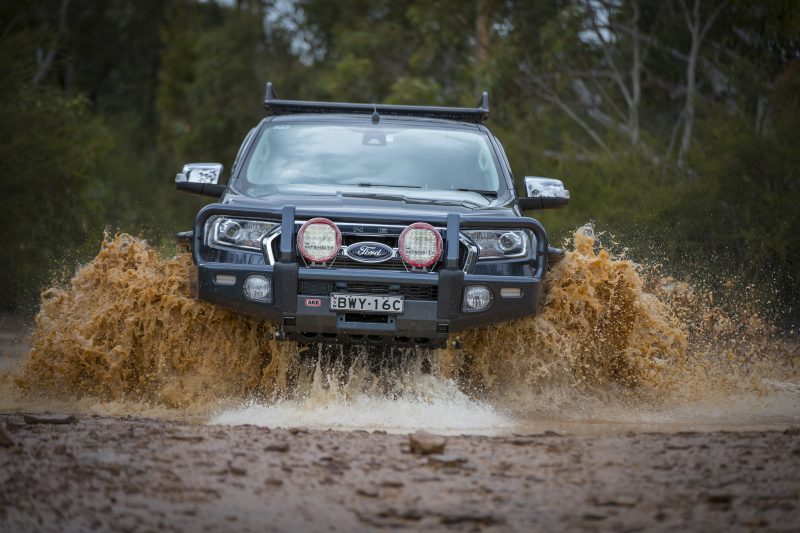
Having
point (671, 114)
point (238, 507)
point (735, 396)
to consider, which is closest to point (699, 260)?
point (735, 396)

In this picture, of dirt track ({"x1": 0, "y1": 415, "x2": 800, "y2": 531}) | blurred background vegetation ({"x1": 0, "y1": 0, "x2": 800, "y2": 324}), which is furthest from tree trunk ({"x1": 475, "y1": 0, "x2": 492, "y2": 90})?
dirt track ({"x1": 0, "y1": 415, "x2": 800, "y2": 531})

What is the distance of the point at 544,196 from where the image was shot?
27.2ft

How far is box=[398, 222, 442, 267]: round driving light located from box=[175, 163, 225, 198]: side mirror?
67.5 inches

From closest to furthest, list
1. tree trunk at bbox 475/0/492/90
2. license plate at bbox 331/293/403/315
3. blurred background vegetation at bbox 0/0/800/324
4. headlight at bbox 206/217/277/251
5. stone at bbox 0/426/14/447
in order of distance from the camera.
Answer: stone at bbox 0/426/14/447, license plate at bbox 331/293/403/315, headlight at bbox 206/217/277/251, blurred background vegetation at bbox 0/0/800/324, tree trunk at bbox 475/0/492/90

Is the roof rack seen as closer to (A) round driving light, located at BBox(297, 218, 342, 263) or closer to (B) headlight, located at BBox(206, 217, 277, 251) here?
(B) headlight, located at BBox(206, 217, 277, 251)

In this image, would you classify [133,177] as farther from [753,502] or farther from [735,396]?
[753,502]

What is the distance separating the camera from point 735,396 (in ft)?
28.0

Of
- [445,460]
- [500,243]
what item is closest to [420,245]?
[500,243]

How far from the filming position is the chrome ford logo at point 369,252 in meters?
7.08

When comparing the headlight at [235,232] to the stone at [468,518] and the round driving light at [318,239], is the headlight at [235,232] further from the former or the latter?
the stone at [468,518]

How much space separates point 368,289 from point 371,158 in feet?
5.72

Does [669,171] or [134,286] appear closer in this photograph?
[134,286]

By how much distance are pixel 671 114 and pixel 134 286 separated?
18723 millimetres

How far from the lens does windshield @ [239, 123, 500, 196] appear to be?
8328mm
